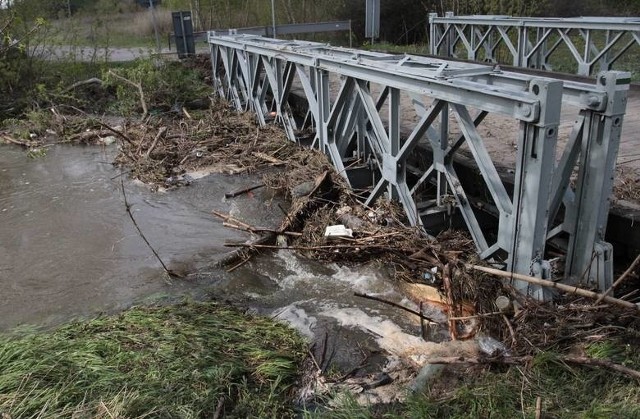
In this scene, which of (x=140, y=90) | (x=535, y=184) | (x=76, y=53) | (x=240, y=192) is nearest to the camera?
(x=535, y=184)

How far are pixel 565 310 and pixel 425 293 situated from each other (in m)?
1.28

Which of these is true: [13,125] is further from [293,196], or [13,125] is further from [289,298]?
[289,298]

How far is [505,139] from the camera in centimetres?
682

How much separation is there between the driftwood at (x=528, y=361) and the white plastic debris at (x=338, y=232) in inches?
77.4

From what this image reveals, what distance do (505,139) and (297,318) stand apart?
3.70m

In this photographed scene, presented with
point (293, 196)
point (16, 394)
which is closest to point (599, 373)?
point (16, 394)

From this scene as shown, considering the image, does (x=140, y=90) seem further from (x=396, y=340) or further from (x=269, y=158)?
(x=396, y=340)

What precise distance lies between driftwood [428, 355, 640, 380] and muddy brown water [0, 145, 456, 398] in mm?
463

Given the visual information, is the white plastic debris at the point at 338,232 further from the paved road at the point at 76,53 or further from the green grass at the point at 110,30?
the green grass at the point at 110,30

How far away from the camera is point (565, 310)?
150 inches

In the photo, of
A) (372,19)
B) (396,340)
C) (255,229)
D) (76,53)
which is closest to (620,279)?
(396,340)

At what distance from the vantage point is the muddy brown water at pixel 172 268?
453cm

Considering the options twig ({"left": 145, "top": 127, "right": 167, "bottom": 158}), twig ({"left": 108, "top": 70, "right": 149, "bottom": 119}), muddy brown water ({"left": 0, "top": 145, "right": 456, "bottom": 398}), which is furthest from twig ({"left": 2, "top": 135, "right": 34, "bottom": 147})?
twig ({"left": 145, "top": 127, "right": 167, "bottom": 158})

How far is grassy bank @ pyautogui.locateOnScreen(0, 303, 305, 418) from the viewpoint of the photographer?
3.25 m
